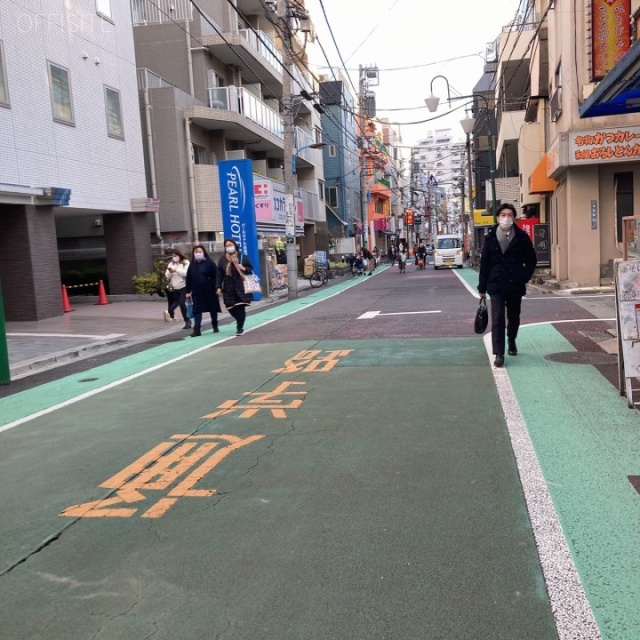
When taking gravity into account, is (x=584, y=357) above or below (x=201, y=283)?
below

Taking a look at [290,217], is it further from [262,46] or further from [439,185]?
[439,185]

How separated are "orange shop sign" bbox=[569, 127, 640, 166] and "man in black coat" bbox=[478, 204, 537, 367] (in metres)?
10.5

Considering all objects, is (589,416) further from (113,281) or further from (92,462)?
(113,281)

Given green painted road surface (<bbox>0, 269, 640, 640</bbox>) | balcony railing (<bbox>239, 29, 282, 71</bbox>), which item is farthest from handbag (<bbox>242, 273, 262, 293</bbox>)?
balcony railing (<bbox>239, 29, 282, 71</bbox>)

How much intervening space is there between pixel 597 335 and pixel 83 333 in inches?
398

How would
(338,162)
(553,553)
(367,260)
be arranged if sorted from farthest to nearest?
(338,162), (367,260), (553,553)

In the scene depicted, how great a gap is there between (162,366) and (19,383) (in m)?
1.99

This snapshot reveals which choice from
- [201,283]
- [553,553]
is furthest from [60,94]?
[553,553]

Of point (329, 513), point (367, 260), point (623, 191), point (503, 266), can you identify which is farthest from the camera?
point (367, 260)

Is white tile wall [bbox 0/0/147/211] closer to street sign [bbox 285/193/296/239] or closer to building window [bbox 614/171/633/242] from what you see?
street sign [bbox 285/193/296/239]

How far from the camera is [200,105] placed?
25.3m

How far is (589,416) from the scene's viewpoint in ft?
18.0

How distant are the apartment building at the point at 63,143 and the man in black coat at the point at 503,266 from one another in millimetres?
11829

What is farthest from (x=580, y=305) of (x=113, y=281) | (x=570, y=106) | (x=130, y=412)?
(x=113, y=281)
